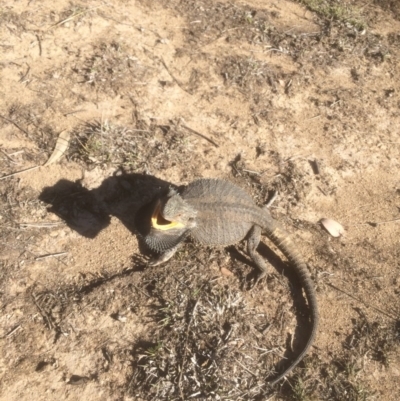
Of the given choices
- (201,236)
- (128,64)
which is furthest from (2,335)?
(128,64)

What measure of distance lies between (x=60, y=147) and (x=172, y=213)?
1967 mm

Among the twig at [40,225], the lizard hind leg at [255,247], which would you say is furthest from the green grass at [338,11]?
the twig at [40,225]

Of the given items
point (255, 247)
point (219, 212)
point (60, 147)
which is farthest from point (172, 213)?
point (60, 147)

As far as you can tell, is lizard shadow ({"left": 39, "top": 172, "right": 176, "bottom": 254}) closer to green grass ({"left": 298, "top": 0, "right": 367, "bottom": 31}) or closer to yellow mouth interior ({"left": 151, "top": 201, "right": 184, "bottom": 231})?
Answer: yellow mouth interior ({"left": 151, "top": 201, "right": 184, "bottom": 231})

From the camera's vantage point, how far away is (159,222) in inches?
166

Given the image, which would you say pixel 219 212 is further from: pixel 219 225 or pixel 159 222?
pixel 159 222

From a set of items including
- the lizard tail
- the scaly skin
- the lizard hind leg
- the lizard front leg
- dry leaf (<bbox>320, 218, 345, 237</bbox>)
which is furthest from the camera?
dry leaf (<bbox>320, 218, 345, 237</bbox>)

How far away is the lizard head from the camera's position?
3.93 metres

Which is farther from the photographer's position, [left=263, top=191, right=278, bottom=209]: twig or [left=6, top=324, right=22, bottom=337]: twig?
[left=263, top=191, right=278, bottom=209]: twig

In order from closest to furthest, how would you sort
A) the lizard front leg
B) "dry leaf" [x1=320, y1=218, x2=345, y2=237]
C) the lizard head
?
1. the lizard head
2. the lizard front leg
3. "dry leaf" [x1=320, y1=218, x2=345, y2=237]

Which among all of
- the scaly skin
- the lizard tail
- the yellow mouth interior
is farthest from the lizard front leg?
the lizard tail

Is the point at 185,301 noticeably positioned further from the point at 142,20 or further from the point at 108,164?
the point at 142,20

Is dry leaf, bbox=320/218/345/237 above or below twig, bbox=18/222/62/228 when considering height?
above

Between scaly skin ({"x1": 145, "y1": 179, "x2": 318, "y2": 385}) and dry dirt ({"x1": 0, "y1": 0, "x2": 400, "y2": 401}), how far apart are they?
224 mm
